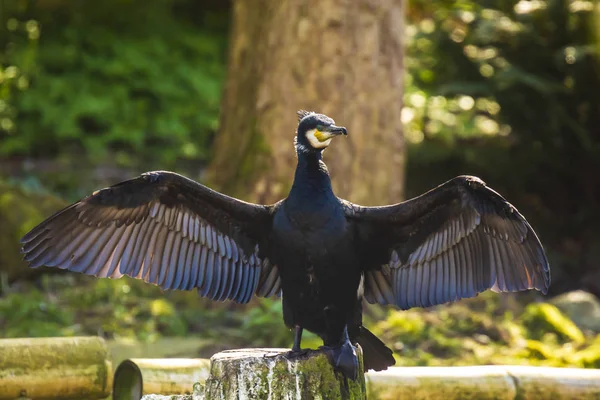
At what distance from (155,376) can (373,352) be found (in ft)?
3.89

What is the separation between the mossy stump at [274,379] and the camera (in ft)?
13.0

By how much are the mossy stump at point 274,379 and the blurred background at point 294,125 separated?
2.70 metres

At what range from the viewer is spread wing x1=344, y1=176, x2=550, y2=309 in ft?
15.3

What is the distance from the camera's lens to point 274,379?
13.1 feet

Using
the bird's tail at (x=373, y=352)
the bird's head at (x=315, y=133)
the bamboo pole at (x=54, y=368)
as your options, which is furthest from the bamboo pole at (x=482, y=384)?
the bamboo pole at (x=54, y=368)

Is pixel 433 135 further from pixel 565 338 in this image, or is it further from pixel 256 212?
pixel 256 212

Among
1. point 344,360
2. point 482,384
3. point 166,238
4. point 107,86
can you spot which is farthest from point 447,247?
point 107,86

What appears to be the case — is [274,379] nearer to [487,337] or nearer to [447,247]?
[447,247]

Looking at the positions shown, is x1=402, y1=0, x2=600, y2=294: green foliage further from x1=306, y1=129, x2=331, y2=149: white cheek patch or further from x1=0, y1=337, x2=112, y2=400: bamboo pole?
x1=0, y1=337, x2=112, y2=400: bamboo pole

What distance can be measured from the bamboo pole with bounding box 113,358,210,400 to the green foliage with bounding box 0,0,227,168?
5.92m

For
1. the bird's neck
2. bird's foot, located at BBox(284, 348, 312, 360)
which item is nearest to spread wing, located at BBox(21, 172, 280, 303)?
the bird's neck

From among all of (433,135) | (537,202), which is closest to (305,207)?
(537,202)

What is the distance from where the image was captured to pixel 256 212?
15.7 feet

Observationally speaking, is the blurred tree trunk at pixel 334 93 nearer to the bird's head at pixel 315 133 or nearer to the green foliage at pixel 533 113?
the green foliage at pixel 533 113
